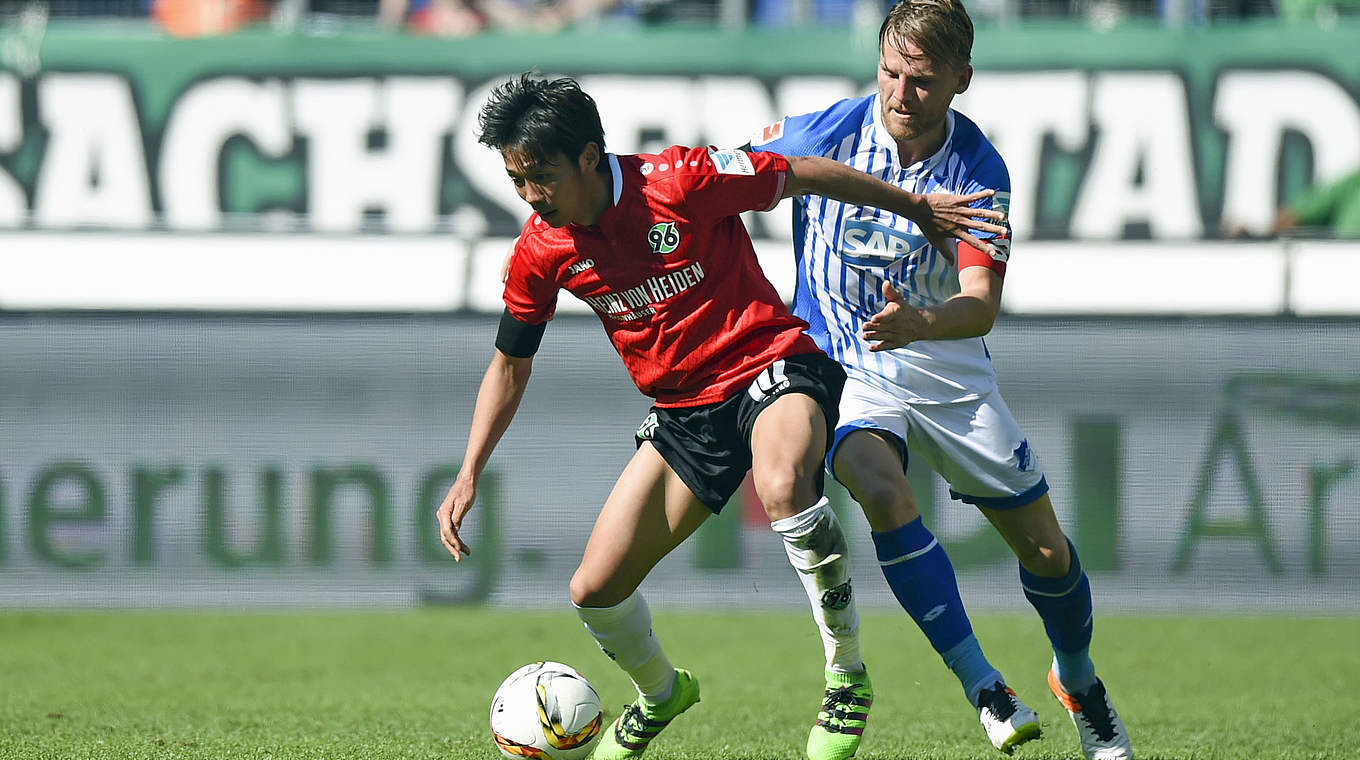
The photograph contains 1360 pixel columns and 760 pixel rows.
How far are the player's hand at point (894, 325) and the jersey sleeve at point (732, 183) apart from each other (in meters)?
0.51

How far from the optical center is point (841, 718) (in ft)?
13.2

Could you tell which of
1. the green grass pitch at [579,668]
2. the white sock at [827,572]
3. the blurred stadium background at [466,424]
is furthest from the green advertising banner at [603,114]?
the white sock at [827,572]

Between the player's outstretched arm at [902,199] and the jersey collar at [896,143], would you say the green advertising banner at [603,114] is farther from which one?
the player's outstretched arm at [902,199]

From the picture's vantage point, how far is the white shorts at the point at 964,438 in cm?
432

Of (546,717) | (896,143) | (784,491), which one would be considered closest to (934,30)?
(896,143)

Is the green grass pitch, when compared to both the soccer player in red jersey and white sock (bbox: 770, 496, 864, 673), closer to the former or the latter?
white sock (bbox: 770, 496, 864, 673)

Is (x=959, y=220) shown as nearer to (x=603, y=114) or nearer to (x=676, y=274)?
(x=676, y=274)

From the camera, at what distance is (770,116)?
10398 millimetres

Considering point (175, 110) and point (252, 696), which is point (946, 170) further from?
point (175, 110)

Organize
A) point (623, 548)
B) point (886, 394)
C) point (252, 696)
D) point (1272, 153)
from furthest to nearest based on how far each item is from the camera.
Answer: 1. point (1272, 153)
2. point (252, 696)
3. point (886, 394)
4. point (623, 548)

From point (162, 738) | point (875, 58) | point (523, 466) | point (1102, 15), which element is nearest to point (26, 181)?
point (523, 466)

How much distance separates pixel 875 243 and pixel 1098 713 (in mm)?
1552

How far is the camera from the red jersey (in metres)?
4.06

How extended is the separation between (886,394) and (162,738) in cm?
254
